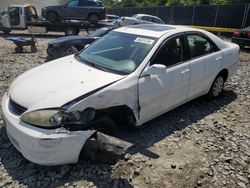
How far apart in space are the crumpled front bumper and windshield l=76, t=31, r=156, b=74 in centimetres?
118

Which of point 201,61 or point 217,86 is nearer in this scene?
point 201,61

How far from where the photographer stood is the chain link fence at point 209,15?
20953 mm

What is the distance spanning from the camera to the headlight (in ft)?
9.71

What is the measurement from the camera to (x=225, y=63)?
549 centimetres

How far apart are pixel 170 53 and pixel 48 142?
240 cm

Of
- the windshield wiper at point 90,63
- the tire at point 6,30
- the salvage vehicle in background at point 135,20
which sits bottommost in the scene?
the tire at point 6,30

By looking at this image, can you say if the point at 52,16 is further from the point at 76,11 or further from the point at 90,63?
the point at 90,63

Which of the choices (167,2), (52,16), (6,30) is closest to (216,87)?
(52,16)

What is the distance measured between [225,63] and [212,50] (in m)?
0.51

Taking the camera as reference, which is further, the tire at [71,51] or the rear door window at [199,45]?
the tire at [71,51]

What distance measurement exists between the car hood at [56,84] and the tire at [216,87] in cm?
265

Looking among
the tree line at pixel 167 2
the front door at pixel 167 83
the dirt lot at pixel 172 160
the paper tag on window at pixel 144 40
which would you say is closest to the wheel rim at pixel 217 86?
the dirt lot at pixel 172 160

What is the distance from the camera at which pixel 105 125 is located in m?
3.43

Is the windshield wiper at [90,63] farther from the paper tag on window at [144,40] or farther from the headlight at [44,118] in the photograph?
the headlight at [44,118]
